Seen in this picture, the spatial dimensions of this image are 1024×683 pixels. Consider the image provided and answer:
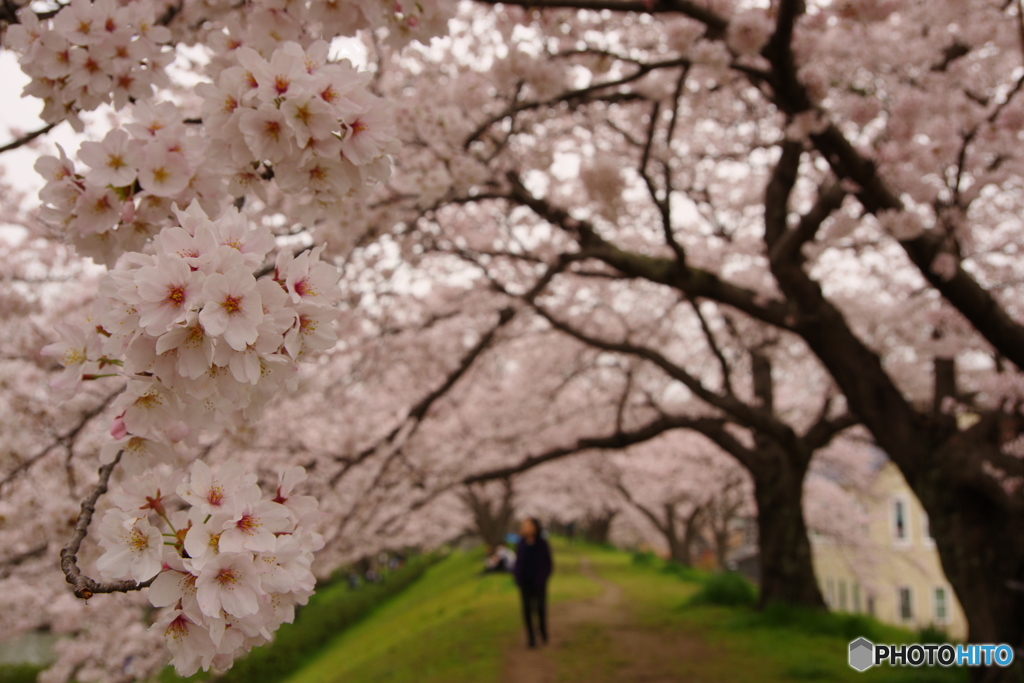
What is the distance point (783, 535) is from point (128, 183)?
357 inches

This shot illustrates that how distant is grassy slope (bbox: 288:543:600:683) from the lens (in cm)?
697

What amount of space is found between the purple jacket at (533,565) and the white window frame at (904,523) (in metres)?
21.7

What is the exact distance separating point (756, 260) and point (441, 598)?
35.9 ft

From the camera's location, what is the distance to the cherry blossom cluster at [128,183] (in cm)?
146

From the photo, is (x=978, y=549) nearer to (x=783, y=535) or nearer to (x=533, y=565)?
(x=783, y=535)

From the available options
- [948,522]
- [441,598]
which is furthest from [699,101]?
[441,598]

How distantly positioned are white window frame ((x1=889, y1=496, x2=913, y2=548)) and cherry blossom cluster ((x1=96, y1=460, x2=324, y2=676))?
A: 27.9m

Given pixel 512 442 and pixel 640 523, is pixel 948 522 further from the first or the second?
pixel 640 523

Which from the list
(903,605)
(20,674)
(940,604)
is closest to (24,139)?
(20,674)

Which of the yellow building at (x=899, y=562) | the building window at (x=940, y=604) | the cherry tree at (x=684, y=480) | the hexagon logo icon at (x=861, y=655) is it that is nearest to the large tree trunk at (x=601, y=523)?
the cherry tree at (x=684, y=480)

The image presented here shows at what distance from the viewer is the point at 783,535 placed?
878 cm

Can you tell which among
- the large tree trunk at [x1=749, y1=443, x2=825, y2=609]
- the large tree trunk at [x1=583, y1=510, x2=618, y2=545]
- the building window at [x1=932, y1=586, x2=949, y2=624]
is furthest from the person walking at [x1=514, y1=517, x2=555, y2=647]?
the large tree trunk at [x1=583, y1=510, x2=618, y2=545]

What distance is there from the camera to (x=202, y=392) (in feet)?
3.69

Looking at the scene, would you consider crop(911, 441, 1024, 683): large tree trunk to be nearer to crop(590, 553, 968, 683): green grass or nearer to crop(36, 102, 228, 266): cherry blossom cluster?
crop(590, 553, 968, 683): green grass
